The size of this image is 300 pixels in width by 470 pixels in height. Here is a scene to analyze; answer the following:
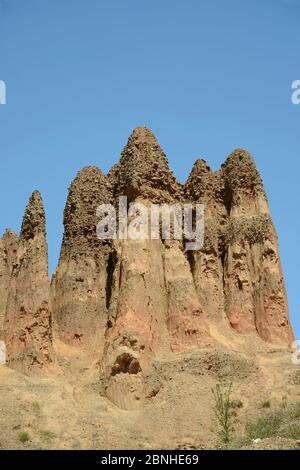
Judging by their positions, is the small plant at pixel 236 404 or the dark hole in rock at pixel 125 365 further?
the dark hole in rock at pixel 125 365

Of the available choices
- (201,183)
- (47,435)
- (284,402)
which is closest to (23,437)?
(47,435)

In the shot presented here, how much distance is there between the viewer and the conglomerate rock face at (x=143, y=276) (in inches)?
1731

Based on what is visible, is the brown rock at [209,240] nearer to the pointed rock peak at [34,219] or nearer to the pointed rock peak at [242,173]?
the pointed rock peak at [242,173]

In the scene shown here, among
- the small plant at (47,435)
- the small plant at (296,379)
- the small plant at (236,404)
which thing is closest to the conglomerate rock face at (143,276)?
the small plant at (296,379)

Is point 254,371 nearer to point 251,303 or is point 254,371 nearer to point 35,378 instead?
point 251,303

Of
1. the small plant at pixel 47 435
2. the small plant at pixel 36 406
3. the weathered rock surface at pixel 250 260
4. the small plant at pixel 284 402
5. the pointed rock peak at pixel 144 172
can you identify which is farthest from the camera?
the pointed rock peak at pixel 144 172

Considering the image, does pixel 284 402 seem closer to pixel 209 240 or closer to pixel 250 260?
pixel 250 260

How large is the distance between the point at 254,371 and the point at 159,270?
7.22 meters

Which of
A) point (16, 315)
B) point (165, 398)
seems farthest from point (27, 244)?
point (165, 398)

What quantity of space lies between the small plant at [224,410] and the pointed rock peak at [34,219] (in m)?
11.7

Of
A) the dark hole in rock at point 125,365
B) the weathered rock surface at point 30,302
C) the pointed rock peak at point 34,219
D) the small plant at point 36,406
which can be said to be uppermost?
the pointed rock peak at point 34,219

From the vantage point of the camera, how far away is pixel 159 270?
4772cm

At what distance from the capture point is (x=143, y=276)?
4625 cm

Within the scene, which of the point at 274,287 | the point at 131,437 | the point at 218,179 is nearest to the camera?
the point at 131,437
